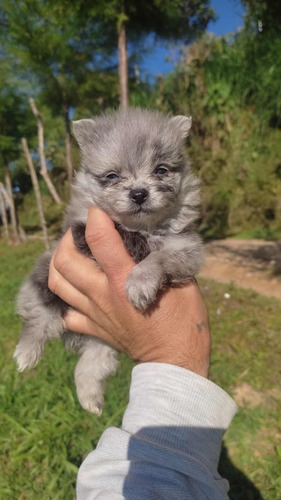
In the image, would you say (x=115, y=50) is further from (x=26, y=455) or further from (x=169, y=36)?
(x=26, y=455)

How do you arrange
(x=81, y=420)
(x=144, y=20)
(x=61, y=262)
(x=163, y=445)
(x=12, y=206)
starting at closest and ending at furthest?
(x=163, y=445) < (x=61, y=262) < (x=81, y=420) < (x=144, y=20) < (x=12, y=206)

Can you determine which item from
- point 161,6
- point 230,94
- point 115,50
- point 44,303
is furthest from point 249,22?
point 44,303

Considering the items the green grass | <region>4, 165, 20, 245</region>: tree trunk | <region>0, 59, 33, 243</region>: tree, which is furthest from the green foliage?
<region>4, 165, 20, 245</region>: tree trunk

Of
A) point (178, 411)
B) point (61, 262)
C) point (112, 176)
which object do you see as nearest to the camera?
point (178, 411)

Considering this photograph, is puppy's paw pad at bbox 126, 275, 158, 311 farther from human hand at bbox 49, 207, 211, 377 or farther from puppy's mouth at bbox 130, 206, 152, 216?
puppy's mouth at bbox 130, 206, 152, 216

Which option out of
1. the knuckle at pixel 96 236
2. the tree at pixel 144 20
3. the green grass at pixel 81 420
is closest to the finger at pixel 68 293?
the knuckle at pixel 96 236

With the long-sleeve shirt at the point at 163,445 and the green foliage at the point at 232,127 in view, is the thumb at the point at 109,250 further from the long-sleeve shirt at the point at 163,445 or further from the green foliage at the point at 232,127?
the green foliage at the point at 232,127

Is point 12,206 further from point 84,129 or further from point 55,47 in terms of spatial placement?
point 84,129

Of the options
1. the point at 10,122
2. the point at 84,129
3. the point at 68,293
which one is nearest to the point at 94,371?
the point at 68,293
